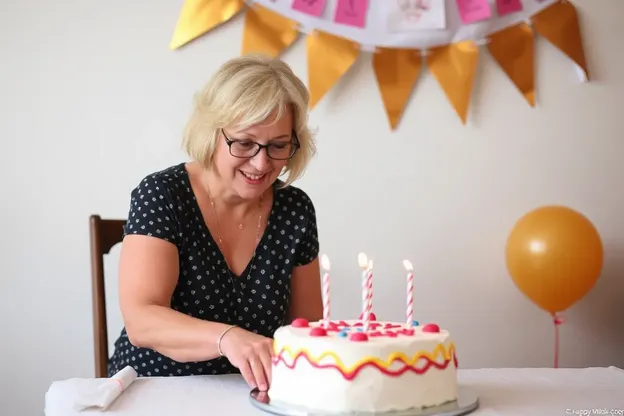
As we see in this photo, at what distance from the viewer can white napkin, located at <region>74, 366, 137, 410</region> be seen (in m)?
1.20

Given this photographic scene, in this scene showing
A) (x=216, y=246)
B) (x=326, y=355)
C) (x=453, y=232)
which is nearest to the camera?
(x=326, y=355)

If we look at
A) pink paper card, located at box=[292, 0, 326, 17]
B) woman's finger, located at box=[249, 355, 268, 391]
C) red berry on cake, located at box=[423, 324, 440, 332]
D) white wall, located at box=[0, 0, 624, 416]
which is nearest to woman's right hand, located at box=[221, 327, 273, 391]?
woman's finger, located at box=[249, 355, 268, 391]

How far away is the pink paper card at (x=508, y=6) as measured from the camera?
2809 mm

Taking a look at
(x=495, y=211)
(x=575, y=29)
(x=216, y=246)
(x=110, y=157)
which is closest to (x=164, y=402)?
(x=216, y=246)

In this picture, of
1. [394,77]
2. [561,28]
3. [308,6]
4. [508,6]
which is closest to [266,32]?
[308,6]

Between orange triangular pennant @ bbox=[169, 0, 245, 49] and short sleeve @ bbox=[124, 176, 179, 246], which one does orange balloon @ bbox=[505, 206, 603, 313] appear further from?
short sleeve @ bbox=[124, 176, 179, 246]

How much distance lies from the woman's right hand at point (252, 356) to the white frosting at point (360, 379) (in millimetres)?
44

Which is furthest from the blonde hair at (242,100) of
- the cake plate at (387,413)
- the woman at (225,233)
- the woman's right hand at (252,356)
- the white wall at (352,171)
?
the white wall at (352,171)

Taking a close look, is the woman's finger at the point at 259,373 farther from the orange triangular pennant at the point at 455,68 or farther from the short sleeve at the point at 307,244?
the orange triangular pennant at the point at 455,68

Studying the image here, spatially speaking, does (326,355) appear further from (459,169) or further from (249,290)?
(459,169)

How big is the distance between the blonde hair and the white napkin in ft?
1.75

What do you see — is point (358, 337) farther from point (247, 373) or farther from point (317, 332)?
point (247, 373)

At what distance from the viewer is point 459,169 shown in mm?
2840

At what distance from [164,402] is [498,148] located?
6.26 feet
